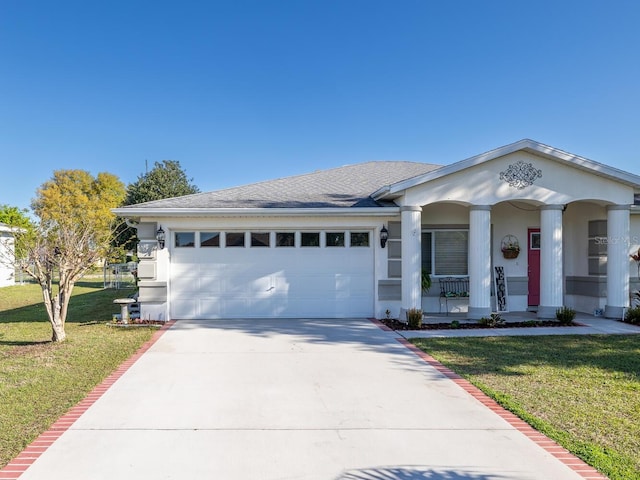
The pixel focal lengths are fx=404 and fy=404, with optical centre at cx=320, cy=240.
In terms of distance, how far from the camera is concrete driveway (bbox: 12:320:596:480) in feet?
11.2

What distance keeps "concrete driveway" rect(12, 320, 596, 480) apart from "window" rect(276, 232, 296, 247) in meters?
4.03

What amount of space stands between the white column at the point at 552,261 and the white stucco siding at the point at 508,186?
1.23 ft

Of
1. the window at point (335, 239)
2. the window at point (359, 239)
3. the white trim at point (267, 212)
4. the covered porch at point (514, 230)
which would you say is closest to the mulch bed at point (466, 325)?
the covered porch at point (514, 230)

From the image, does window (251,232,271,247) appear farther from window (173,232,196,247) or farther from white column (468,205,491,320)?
white column (468,205,491,320)

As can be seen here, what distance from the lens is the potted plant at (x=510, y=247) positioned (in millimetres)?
11625

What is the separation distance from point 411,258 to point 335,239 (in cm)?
207

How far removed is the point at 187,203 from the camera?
1070 centimetres

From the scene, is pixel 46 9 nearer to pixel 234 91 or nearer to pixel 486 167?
pixel 234 91

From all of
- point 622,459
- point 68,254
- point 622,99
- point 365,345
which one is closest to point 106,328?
point 68,254

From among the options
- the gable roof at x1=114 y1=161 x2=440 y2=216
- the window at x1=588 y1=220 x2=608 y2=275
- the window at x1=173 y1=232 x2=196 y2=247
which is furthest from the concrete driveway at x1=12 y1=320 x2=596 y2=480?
the window at x1=588 y1=220 x2=608 y2=275

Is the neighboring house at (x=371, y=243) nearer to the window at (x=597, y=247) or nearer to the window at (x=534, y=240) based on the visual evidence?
the window at (x=597, y=247)

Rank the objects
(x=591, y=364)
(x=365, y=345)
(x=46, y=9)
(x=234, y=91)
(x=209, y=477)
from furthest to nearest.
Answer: (x=234, y=91) < (x=46, y=9) < (x=365, y=345) < (x=591, y=364) < (x=209, y=477)

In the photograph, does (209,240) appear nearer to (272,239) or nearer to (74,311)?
(272,239)

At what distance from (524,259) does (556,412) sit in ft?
26.4
